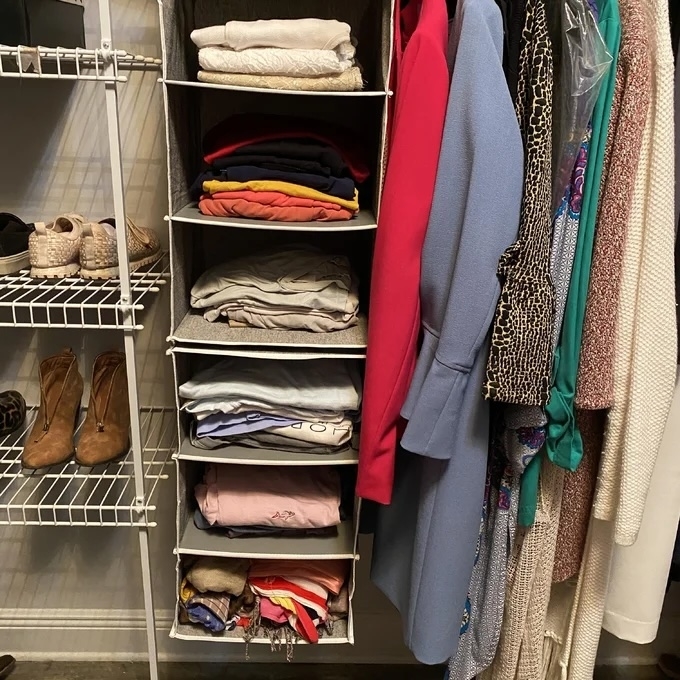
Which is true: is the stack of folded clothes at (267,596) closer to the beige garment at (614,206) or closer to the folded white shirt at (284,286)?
the folded white shirt at (284,286)

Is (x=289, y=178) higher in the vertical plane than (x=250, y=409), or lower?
higher

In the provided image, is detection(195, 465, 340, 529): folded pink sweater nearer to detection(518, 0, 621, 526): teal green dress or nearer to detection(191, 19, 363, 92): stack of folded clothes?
detection(518, 0, 621, 526): teal green dress

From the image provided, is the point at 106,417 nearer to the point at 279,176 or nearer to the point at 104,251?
the point at 104,251

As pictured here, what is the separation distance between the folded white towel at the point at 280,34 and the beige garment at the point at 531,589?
0.81 m

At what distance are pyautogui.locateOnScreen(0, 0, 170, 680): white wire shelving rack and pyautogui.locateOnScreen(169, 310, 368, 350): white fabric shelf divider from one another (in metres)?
0.09

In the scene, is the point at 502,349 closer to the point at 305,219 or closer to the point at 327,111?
the point at 305,219

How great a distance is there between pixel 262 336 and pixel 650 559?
2.69ft

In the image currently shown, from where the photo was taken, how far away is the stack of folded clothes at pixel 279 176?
3.80 ft

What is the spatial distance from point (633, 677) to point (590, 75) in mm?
1631

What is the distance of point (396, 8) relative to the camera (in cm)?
107

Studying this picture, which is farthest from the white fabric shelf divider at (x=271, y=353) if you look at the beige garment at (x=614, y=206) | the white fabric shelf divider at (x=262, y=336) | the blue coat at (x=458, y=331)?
the beige garment at (x=614, y=206)

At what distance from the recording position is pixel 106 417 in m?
1.46

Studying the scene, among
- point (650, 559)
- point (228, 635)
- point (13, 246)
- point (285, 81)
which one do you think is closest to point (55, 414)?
point (13, 246)

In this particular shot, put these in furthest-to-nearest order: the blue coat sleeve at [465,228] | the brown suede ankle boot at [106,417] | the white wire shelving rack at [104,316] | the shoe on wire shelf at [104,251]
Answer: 1. the brown suede ankle boot at [106,417]
2. the shoe on wire shelf at [104,251]
3. the white wire shelving rack at [104,316]
4. the blue coat sleeve at [465,228]
